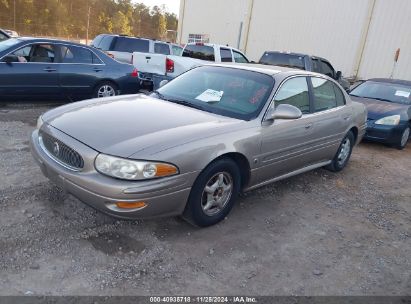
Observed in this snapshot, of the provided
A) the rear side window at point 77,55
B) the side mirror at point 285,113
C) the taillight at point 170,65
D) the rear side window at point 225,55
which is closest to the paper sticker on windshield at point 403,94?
the rear side window at point 225,55

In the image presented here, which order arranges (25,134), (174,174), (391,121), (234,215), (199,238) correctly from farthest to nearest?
(391,121)
(25,134)
(234,215)
(199,238)
(174,174)

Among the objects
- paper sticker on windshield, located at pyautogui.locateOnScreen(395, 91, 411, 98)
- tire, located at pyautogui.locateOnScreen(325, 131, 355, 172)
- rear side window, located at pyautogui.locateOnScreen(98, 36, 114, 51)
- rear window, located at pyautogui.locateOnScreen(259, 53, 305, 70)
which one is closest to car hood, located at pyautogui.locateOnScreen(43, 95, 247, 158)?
tire, located at pyautogui.locateOnScreen(325, 131, 355, 172)

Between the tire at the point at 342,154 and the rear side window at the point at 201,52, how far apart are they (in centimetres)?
616

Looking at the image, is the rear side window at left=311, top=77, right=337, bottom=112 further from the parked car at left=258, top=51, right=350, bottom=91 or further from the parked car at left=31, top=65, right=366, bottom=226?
the parked car at left=258, top=51, right=350, bottom=91

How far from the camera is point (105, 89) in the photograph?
8492 mm

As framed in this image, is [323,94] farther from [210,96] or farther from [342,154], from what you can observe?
[210,96]

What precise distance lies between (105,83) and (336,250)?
250 inches

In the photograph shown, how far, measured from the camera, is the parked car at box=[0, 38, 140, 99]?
23.7 ft

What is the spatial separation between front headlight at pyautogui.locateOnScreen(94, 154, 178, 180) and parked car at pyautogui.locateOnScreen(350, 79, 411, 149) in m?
6.21

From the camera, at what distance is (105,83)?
27.7 feet

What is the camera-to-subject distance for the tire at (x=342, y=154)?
19.1ft

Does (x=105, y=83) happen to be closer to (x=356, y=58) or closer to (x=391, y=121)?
(x=391, y=121)

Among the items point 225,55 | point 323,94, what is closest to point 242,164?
point 323,94

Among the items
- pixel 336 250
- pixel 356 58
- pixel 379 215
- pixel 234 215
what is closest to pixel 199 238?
pixel 234 215
